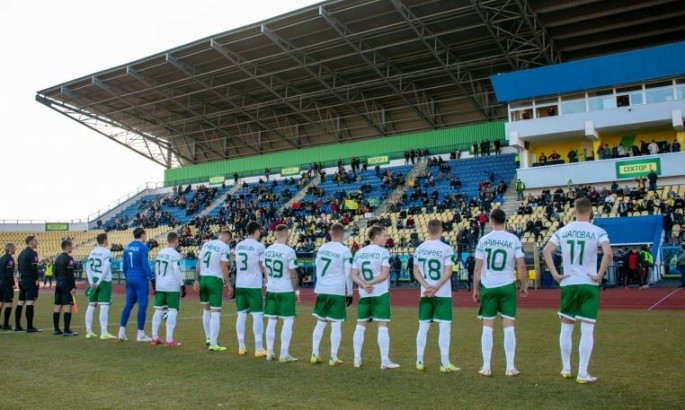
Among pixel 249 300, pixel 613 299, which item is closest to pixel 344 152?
pixel 613 299

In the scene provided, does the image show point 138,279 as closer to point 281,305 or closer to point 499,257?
point 281,305

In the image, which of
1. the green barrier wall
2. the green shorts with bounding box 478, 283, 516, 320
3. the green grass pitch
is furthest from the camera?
the green barrier wall

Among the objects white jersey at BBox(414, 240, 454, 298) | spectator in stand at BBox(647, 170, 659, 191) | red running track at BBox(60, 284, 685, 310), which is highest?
spectator in stand at BBox(647, 170, 659, 191)

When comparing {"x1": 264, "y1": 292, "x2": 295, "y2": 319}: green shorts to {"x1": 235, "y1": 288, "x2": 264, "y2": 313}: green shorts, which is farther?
{"x1": 235, "y1": 288, "x2": 264, "y2": 313}: green shorts

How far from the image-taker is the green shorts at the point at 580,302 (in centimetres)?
682

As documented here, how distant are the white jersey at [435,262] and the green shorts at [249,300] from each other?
281 cm

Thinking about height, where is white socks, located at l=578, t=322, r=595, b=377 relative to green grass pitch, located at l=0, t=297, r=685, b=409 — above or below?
above

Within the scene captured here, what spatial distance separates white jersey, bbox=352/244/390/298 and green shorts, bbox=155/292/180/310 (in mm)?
3988

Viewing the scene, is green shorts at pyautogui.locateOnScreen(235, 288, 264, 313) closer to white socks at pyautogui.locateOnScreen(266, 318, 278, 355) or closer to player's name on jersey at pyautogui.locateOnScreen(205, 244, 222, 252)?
white socks at pyautogui.locateOnScreen(266, 318, 278, 355)

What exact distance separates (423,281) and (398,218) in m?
24.8

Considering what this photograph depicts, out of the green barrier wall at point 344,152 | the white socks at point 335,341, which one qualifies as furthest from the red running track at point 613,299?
the green barrier wall at point 344,152

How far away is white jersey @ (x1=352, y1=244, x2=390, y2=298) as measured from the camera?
317 inches

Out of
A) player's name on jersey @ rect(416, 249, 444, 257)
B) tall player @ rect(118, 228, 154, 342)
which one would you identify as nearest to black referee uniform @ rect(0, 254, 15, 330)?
tall player @ rect(118, 228, 154, 342)

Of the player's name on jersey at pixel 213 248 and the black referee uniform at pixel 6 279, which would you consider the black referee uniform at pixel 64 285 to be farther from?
the player's name on jersey at pixel 213 248
